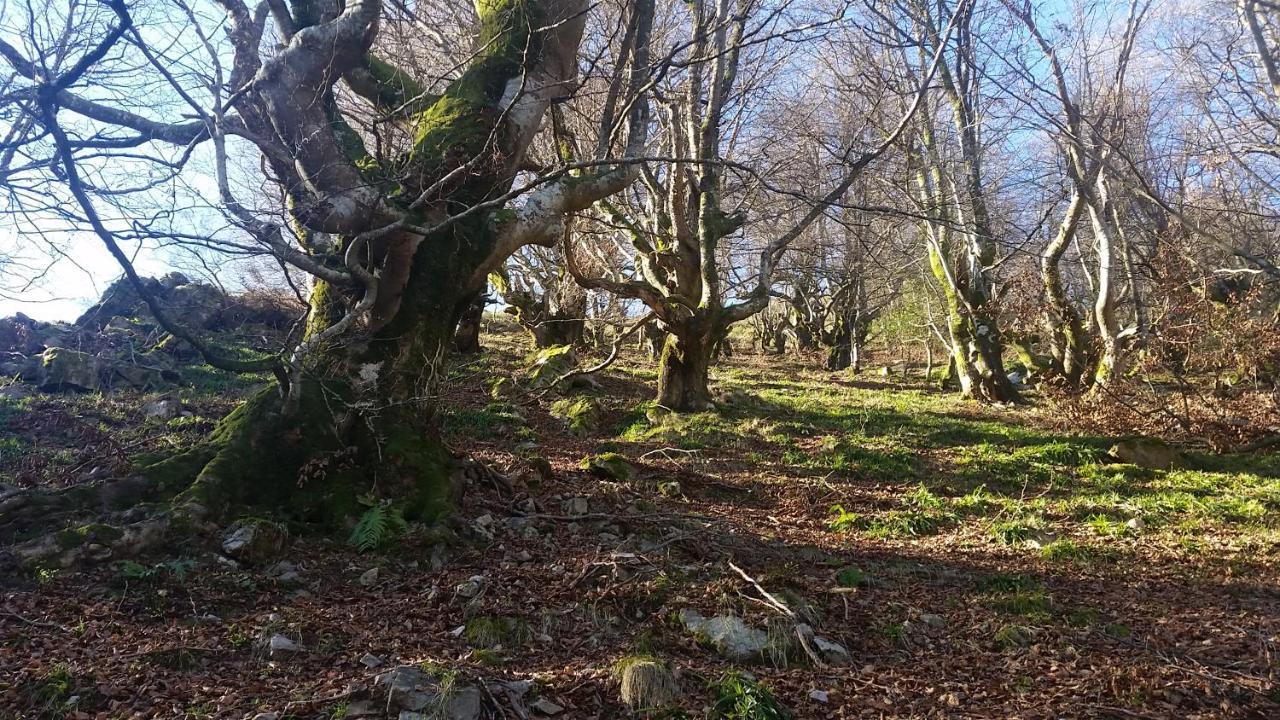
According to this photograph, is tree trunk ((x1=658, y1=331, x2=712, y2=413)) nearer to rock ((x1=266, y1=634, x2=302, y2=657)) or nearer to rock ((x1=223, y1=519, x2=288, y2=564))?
rock ((x1=223, y1=519, x2=288, y2=564))

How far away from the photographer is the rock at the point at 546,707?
9.72ft

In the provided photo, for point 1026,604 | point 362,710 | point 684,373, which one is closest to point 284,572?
point 362,710

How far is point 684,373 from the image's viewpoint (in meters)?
11.5

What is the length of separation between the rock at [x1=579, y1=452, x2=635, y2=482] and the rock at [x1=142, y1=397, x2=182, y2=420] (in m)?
5.76

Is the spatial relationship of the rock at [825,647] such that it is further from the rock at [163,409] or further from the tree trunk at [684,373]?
the rock at [163,409]

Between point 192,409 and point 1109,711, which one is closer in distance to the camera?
point 1109,711

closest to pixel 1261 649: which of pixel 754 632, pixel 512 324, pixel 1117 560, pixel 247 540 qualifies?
pixel 1117 560

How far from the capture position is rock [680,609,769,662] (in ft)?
12.1

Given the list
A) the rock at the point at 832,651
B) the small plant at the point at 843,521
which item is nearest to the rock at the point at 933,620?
the rock at the point at 832,651

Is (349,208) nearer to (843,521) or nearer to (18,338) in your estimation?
(843,521)

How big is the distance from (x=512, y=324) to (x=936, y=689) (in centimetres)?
2804

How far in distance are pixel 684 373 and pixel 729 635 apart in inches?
309

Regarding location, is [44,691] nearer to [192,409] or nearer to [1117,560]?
[1117,560]

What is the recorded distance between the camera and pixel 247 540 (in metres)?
4.31
